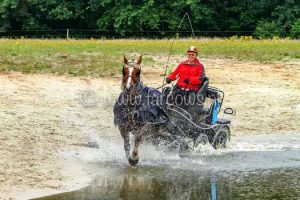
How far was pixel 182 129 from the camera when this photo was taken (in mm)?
12781

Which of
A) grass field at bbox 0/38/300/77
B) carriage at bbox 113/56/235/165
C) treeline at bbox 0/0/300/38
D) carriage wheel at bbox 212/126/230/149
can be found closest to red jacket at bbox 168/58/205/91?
carriage at bbox 113/56/235/165

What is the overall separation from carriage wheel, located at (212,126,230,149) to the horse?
163 cm

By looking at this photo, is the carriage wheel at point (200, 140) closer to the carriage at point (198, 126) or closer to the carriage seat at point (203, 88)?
the carriage at point (198, 126)

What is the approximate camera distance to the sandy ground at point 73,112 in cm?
1057

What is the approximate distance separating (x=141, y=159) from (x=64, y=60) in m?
10.1

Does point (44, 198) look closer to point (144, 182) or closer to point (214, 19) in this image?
point (144, 182)

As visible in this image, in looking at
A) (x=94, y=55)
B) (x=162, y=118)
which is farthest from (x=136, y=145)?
(x=94, y=55)

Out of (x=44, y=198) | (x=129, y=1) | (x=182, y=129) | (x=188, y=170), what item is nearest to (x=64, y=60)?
(x=182, y=129)

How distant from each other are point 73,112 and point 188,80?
13.8 feet

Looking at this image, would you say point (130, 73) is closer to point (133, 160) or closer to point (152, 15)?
point (133, 160)

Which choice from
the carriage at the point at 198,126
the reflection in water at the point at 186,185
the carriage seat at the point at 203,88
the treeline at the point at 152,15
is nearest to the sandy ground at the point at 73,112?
the reflection in water at the point at 186,185

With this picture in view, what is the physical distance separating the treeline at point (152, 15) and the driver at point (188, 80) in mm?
32998

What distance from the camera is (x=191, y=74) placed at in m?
12.6

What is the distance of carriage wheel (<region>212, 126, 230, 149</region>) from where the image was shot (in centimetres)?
1329
